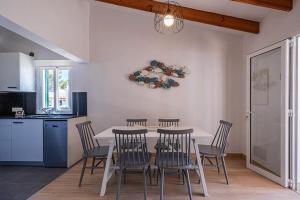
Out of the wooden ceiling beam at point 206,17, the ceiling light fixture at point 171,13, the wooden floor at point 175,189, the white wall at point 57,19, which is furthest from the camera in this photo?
the wooden ceiling beam at point 206,17

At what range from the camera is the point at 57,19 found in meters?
3.80

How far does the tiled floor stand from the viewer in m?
3.32

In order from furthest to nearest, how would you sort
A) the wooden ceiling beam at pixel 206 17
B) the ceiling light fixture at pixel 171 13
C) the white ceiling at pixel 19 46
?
1. the white ceiling at pixel 19 46
2. the wooden ceiling beam at pixel 206 17
3. the ceiling light fixture at pixel 171 13

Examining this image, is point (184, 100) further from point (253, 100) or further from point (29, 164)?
point (29, 164)

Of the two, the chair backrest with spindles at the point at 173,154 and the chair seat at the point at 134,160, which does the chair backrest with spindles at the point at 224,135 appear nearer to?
the chair backrest with spindles at the point at 173,154

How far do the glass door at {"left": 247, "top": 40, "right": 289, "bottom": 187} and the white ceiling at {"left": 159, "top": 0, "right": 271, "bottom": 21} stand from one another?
0.62 m

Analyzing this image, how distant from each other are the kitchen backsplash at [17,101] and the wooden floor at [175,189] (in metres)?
1.95

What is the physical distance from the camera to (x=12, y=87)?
191 inches

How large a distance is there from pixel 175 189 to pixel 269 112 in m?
1.95

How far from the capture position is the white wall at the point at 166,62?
5.32 m

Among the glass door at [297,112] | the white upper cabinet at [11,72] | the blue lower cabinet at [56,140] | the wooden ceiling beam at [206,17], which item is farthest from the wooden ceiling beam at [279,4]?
the white upper cabinet at [11,72]

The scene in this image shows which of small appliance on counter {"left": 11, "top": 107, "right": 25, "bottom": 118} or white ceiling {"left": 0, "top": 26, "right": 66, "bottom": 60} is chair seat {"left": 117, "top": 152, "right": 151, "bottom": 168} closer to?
small appliance on counter {"left": 11, "top": 107, "right": 25, "bottom": 118}

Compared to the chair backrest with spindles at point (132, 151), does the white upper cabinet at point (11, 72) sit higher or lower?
higher

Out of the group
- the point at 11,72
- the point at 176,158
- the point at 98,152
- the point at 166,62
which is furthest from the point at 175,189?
the point at 11,72
